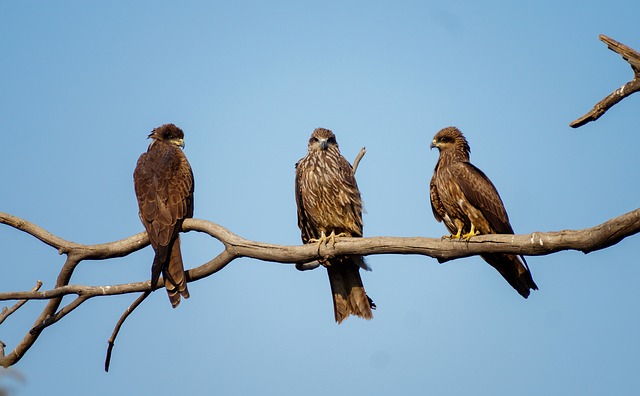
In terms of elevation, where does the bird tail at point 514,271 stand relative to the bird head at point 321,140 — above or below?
below

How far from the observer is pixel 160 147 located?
877cm

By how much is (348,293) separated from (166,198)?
193 cm

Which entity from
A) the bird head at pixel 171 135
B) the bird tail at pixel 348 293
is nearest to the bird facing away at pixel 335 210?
the bird tail at pixel 348 293

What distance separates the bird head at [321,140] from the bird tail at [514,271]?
203 centimetres

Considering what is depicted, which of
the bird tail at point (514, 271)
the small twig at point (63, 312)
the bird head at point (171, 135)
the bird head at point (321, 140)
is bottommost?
the bird tail at point (514, 271)

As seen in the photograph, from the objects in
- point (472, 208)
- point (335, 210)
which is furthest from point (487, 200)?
point (335, 210)

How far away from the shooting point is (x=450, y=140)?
27.7ft

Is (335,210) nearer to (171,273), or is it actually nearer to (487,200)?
(487,200)

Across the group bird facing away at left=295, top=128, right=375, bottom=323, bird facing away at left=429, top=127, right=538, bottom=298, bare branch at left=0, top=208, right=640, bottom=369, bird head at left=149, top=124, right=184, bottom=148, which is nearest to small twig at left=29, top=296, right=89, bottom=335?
bare branch at left=0, top=208, right=640, bottom=369

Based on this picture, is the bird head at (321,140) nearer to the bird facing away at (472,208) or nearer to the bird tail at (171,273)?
the bird facing away at (472,208)

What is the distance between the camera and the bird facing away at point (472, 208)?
23.7ft

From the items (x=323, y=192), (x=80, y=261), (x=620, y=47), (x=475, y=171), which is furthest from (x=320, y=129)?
(x=620, y=47)

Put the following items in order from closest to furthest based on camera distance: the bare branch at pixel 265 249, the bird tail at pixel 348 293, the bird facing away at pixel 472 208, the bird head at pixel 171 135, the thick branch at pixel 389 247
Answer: the thick branch at pixel 389 247 < the bare branch at pixel 265 249 < the bird facing away at pixel 472 208 < the bird tail at pixel 348 293 < the bird head at pixel 171 135

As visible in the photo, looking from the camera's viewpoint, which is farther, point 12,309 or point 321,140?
point 321,140
